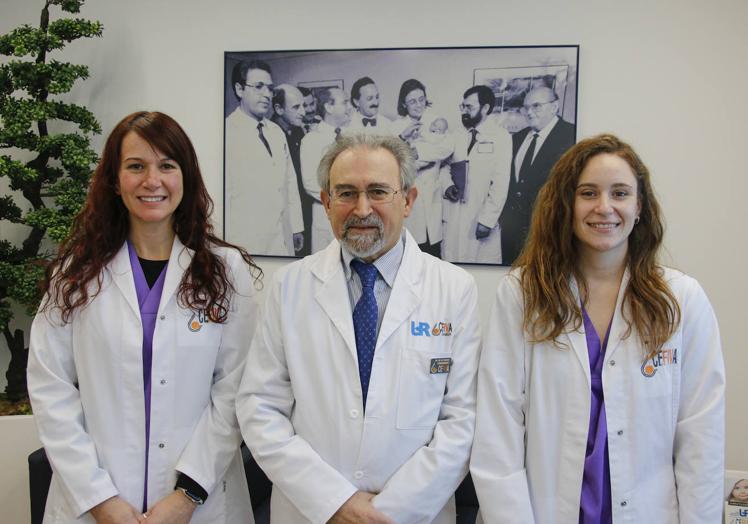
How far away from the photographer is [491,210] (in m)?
2.75

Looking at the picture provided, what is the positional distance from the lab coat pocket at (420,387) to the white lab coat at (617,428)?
0.12m

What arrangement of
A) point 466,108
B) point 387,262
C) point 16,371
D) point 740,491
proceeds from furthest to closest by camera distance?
point 16,371, point 466,108, point 740,491, point 387,262

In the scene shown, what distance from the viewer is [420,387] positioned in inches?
57.9

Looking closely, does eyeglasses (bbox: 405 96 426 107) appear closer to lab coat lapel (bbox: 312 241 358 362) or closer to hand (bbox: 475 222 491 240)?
hand (bbox: 475 222 491 240)

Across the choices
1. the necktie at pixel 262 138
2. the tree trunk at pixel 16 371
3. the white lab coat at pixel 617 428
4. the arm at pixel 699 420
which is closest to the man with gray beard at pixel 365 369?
the white lab coat at pixel 617 428

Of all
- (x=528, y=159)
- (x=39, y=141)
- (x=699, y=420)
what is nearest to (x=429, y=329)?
(x=699, y=420)

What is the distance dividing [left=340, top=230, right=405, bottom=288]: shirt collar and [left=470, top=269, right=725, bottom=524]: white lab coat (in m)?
0.36

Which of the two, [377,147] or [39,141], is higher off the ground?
[39,141]

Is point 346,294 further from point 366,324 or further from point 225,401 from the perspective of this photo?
point 225,401

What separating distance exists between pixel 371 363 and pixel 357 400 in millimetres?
99

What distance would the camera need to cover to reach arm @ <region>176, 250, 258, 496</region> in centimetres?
152

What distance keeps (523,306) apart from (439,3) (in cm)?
185

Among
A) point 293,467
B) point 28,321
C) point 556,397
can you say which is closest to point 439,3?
point 556,397

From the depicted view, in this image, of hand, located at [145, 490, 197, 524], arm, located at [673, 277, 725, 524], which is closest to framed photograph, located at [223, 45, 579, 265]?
arm, located at [673, 277, 725, 524]
